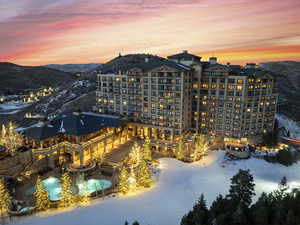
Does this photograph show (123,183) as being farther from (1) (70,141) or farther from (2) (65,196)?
(1) (70,141)

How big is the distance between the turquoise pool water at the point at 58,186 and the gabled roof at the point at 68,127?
1114 cm

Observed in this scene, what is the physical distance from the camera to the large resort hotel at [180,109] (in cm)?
6109

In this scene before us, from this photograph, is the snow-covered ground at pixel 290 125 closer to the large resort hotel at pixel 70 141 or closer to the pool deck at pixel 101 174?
the pool deck at pixel 101 174

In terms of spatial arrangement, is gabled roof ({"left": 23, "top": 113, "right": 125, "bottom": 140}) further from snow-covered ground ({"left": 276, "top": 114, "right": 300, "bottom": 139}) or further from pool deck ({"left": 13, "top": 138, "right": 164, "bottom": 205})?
snow-covered ground ({"left": 276, "top": 114, "right": 300, "bottom": 139})

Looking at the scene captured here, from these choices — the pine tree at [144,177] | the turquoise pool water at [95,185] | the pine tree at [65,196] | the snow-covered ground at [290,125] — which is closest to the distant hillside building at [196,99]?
the pine tree at [144,177]

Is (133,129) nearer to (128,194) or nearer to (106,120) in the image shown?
(106,120)

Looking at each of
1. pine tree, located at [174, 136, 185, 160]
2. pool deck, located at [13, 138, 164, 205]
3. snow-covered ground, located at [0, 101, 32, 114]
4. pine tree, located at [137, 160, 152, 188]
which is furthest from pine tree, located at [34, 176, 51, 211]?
snow-covered ground, located at [0, 101, 32, 114]

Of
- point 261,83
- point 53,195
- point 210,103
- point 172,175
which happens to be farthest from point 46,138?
point 261,83

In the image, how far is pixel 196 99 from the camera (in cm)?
6988

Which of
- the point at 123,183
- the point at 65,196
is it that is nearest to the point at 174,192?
the point at 123,183

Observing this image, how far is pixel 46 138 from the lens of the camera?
51969mm

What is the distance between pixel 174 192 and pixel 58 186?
25903 mm

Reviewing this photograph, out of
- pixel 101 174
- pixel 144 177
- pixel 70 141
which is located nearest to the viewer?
pixel 144 177

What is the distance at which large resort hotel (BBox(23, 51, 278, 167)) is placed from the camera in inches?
2405
